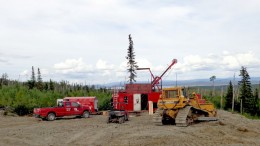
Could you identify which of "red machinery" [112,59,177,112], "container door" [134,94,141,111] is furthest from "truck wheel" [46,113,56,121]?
"container door" [134,94,141,111]

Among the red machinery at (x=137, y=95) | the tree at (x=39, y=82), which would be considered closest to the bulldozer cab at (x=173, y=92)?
the red machinery at (x=137, y=95)

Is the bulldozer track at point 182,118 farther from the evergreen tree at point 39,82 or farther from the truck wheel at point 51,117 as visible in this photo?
the evergreen tree at point 39,82

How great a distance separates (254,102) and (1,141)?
4557cm

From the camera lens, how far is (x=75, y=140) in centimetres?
1994

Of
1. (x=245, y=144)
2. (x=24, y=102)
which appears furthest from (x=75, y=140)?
(x=24, y=102)

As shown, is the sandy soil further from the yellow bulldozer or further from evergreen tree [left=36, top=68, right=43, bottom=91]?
evergreen tree [left=36, top=68, right=43, bottom=91]

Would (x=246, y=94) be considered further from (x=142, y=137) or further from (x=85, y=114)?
(x=142, y=137)

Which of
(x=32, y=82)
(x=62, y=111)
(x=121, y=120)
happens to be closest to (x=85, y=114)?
(x=62, y=111)

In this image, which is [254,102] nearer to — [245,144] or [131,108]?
[131,108]

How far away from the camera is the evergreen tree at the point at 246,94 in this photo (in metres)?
56.8

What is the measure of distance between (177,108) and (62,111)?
12109 millimetres

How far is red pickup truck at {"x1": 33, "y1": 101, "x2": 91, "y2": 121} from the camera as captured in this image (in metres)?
32.4

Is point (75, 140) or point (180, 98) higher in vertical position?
point (180, 98)

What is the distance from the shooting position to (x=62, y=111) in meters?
33.7
